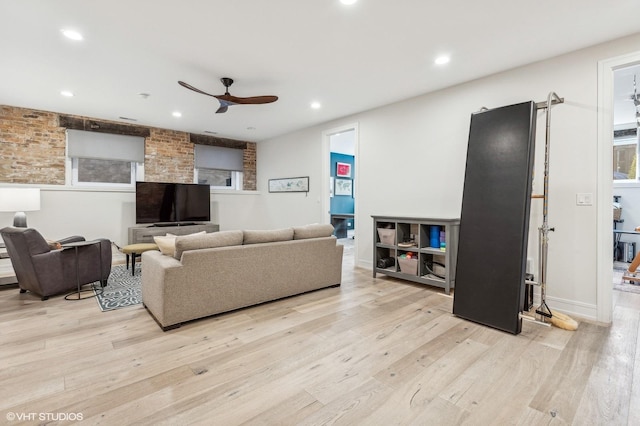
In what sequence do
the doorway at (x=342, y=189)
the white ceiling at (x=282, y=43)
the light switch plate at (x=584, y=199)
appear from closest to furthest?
the white ceiling at (x=282, y=43) → the light switch plate at (x=584, y=199) → the doorway at (x=342, y=189)

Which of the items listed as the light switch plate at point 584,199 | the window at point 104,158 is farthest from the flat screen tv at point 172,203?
the light switch plate at point 584,199

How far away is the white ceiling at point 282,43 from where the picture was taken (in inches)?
92.4

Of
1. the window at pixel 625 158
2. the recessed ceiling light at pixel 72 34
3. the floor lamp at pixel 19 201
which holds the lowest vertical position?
the floor lamp at pixel 19 201

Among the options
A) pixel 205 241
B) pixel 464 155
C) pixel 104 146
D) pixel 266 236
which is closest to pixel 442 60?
pixel 464 155

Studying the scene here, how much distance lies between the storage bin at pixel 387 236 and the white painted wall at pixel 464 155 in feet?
1.36

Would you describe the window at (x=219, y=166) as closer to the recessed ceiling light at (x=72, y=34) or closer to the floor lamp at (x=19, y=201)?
the floor lamp at (x=19, y=201)

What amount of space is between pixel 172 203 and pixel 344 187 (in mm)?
4714

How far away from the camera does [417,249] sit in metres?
3.90

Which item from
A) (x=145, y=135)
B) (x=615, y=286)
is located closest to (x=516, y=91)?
(x=615, y=286)

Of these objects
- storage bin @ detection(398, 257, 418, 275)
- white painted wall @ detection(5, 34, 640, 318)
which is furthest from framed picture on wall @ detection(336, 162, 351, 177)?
storage bin @ detection(398, 257, 418, 275)

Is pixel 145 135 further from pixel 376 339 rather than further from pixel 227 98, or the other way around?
pixel 376 339

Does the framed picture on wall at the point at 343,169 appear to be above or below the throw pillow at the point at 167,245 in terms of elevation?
above

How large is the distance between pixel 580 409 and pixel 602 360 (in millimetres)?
742

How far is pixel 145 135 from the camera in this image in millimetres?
5898
